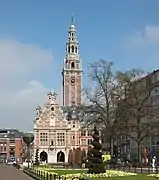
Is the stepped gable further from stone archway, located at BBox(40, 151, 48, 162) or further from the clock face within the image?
the clock face

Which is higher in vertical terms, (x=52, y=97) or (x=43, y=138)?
(x=52, y=97)

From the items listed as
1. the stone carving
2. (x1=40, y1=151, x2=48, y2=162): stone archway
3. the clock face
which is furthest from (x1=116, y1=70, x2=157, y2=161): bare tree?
the clock face

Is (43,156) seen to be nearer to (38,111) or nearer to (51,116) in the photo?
(51,116)

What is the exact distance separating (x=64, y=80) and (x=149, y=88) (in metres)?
114

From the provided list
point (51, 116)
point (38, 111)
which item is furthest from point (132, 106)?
point (38, 111)

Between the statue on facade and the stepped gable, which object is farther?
the statue on facade

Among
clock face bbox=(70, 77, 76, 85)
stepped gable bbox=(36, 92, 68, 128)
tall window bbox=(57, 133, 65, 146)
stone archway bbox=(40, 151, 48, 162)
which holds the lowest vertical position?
stone archway bbox=(40, 151, 48, 162)

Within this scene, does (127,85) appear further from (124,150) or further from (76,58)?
(76,58)

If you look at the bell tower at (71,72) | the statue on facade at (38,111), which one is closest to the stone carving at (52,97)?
the statue on facade at (38,111)

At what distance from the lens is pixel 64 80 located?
18250cm

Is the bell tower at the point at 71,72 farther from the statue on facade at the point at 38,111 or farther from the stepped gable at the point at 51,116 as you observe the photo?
the stepped gable at the point at 51,116

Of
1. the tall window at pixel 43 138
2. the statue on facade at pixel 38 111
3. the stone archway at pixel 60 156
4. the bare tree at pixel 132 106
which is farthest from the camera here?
the statue on facade at pixel 38 111

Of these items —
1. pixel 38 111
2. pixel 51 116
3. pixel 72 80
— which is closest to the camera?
pixel 51 116

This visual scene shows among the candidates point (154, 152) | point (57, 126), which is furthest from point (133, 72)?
point (57, 126)
